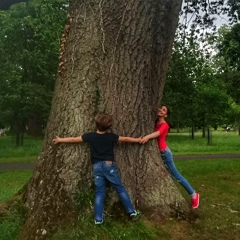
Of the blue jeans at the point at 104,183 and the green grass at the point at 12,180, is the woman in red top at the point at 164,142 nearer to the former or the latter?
the blue jeans at the point at 104,183

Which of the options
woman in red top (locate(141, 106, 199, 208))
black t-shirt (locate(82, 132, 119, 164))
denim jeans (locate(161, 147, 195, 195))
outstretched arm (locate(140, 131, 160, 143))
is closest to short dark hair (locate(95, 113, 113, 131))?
black t-shirt (locate(82, 132, 119, 164))

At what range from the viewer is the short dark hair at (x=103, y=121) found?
176 inches

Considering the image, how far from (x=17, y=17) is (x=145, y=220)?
1977 cm

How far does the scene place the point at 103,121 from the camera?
4469 mm

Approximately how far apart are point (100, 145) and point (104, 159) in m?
0.17

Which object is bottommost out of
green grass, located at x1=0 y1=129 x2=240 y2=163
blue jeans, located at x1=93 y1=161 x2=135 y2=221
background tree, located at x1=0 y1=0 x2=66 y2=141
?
green grass, located at x1=0 y1=129 x2=240 y2=163

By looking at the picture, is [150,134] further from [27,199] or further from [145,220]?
[27,199]

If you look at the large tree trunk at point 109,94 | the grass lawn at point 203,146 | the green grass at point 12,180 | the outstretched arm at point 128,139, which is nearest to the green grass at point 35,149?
the grass lawn at point 203,146

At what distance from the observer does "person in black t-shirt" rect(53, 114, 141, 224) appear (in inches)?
176

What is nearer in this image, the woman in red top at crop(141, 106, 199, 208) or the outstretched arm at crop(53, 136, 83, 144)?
the outstretched arm at crop(53, 136, 83, 144)

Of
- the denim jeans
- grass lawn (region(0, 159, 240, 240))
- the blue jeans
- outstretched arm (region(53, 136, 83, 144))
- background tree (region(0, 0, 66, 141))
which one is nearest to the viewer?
grass lawn (region(0, 159, 240, 240))

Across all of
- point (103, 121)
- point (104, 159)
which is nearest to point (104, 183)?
point (104, 159)

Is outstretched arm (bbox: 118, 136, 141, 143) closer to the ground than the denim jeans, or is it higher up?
higher up

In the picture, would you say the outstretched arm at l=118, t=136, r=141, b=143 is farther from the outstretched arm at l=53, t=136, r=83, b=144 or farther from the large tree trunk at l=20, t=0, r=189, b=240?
the outstretched arm at l=53, t=136, r=83, b=144
